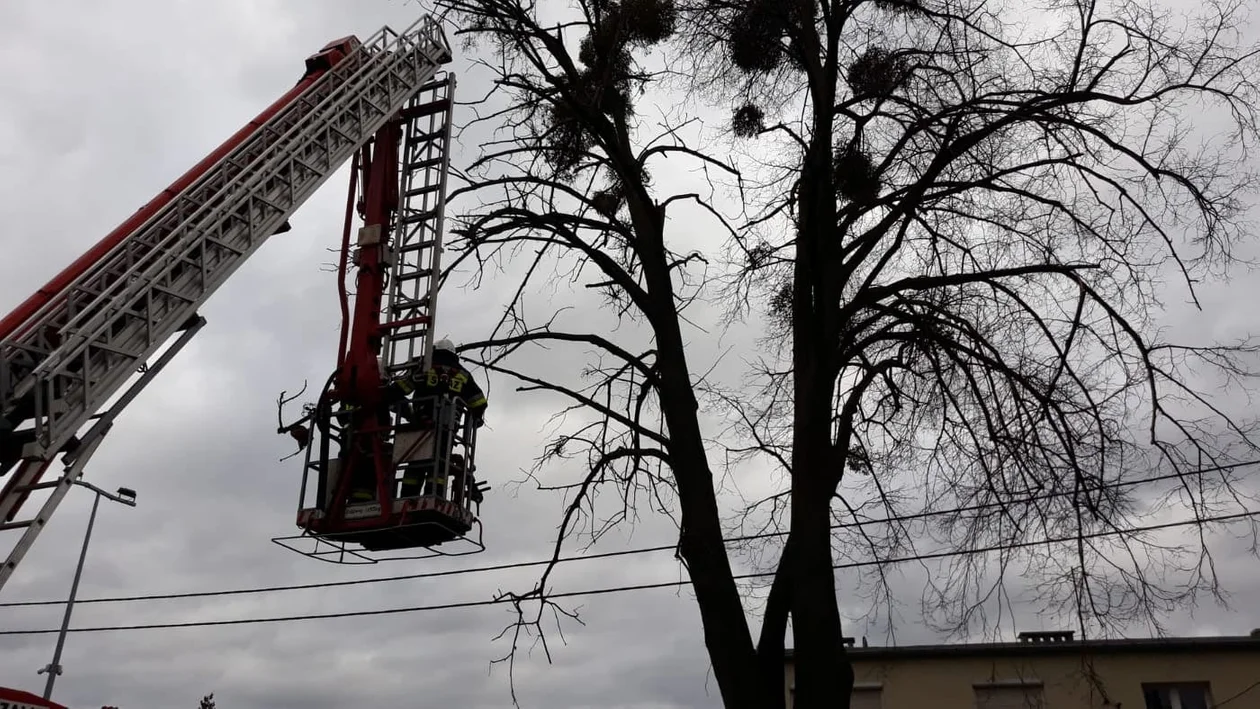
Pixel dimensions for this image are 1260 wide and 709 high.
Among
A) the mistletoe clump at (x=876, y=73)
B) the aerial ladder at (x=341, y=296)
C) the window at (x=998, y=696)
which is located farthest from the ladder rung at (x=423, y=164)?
the window at (x=998, y=696)

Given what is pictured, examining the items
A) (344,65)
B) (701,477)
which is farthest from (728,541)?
(344,65)

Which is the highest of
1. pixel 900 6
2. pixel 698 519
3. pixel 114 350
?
pixel 900 6

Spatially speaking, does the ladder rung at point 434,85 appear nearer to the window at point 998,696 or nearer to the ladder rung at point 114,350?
the ladder rung at point 114,350

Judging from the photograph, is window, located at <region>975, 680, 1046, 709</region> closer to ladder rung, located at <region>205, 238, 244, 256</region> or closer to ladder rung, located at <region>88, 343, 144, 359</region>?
ladder rung, located at <region>205, 238, 244, 256</region>

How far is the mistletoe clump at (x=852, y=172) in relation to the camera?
6950 millimetres

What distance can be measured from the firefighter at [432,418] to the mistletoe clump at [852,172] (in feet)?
12.0

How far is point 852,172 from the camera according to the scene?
23.1 ft

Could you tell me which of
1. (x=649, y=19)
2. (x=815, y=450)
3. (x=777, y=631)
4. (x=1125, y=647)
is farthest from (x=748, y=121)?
(x=1125, y=647)

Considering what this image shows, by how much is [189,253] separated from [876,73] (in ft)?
17.4

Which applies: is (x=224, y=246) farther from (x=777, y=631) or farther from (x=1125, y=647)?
(x=1125, y=647)

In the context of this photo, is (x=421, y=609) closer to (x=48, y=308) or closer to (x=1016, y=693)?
(x=1016, y=693)

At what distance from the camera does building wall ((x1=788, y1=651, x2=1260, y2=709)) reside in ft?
53.4

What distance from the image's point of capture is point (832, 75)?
6.45 m

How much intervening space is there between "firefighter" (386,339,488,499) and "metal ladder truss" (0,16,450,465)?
5.87 feet
